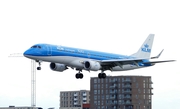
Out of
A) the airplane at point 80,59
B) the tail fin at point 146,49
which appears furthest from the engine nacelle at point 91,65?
the tail fin at point 146,49

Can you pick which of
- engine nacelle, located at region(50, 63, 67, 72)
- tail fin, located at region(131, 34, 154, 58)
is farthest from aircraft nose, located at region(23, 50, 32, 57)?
tail fin, located at region(131, 34, 154, 58)

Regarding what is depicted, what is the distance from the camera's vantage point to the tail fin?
13475 centimetres

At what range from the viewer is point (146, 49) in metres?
138

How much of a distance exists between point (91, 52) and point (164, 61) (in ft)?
51.0

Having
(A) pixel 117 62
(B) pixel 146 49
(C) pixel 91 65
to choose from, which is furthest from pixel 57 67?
(B) pixel 146 49

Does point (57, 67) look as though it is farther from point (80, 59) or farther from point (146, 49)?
point (146, 49)

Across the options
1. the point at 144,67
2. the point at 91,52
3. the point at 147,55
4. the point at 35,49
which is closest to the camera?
the point at 35,49

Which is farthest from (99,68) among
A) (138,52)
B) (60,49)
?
(138,52)

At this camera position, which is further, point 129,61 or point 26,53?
point 129,61

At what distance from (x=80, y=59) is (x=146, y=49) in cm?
2944

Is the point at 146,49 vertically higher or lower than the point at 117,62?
higher

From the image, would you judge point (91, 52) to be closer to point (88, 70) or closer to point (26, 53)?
point (88, 70)

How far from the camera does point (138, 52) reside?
442 feet

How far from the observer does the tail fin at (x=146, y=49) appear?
135 m
